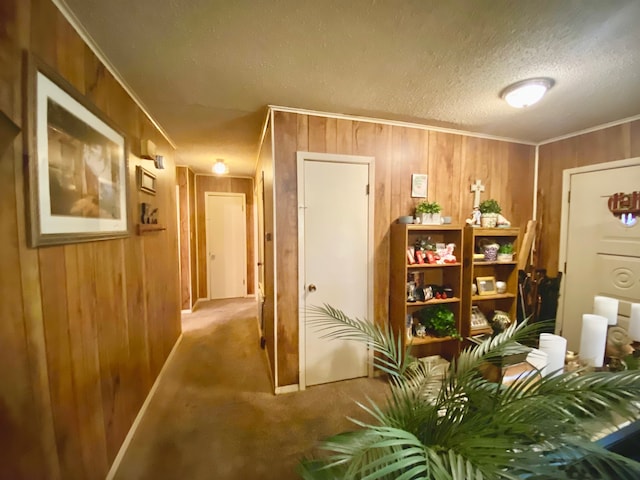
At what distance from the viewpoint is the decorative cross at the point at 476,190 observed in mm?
2574

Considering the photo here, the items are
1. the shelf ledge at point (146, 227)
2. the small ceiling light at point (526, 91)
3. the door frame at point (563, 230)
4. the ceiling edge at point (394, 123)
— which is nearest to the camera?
the small ceiling light at point (526, 91)

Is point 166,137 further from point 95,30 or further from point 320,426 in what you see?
point 320,426

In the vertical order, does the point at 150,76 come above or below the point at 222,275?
above

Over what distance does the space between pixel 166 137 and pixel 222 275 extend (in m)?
2.86

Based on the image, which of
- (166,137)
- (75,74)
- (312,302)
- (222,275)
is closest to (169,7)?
(75,74)

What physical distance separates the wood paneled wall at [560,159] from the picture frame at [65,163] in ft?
13.1

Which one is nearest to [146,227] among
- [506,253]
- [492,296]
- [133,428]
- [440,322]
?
[133,428]

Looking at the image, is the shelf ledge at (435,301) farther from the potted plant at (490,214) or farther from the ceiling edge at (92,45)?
the ceiling edge at (92,45)

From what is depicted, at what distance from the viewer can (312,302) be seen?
85.3 inches

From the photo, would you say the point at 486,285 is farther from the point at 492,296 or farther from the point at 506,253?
the point at 506,253

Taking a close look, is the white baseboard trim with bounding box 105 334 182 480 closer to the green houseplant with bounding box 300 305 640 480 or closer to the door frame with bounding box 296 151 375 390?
the door frame with bounding box 296 151 375 390

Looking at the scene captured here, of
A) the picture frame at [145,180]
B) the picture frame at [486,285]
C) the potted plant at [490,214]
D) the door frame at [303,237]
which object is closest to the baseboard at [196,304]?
the picture frame at [145,180]

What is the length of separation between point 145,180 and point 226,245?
3.02 meters

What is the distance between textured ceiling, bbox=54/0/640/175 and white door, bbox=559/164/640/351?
60 cm
